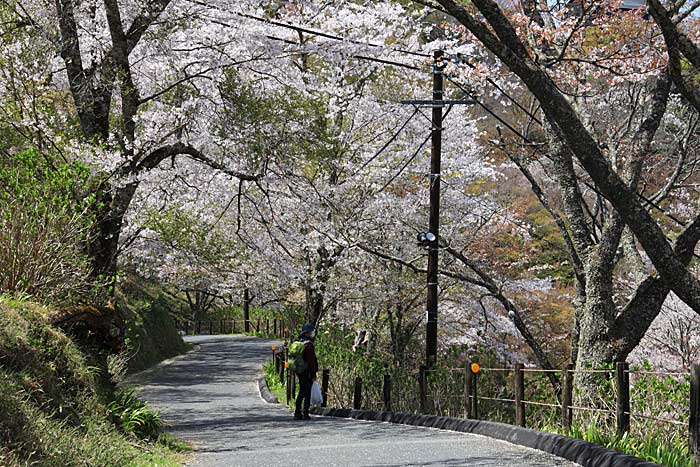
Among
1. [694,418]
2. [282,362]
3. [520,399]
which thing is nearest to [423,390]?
[520,399]

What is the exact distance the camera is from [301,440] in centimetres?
1016

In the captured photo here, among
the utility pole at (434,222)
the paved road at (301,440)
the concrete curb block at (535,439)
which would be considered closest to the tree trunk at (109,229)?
the paved road at (301,440)

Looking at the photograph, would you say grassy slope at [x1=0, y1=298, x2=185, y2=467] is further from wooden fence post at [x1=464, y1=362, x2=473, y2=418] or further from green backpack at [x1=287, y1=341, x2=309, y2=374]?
wooden fence post at [x1=464, y1=362, x2=473, y2=418]

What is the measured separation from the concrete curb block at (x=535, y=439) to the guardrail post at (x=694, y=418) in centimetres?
44

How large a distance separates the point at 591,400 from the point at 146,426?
17.5 feet

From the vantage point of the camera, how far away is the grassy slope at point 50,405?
19.4 ft

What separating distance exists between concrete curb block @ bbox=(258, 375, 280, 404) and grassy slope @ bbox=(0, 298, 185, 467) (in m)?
11.6

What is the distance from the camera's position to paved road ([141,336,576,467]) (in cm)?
788

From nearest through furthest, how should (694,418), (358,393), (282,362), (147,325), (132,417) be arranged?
(694,418) < (132,417) < (358,393) < (282,362) < (147,325)

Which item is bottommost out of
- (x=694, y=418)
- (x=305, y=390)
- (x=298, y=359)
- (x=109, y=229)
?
(x=305, y=390)

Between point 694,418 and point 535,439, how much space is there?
2494 mm

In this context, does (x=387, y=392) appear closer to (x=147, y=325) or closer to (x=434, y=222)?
(x=434, y=222)

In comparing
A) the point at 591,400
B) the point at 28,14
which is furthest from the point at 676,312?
the point at 28,14

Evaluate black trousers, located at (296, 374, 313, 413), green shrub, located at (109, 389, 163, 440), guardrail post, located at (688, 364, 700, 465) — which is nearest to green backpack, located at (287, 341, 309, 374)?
black trousers, located at (296, 374, 313, 413)
